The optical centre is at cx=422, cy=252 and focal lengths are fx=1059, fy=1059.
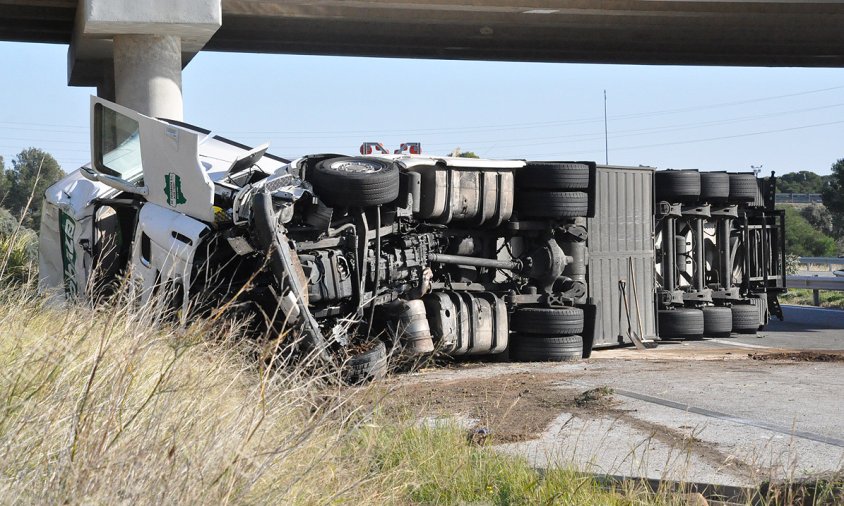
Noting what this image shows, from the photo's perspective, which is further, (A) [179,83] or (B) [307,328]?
(A) [179,83]

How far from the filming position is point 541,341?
1214cm

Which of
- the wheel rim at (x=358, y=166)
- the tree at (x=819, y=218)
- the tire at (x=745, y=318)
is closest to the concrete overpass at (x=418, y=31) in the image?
the tire at (x=745, y=318)

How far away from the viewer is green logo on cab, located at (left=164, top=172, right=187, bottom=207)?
9.37m

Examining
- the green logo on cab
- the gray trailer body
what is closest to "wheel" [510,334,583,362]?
the gray trailer body

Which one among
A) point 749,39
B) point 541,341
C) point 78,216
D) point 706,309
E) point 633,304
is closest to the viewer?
point 78,216

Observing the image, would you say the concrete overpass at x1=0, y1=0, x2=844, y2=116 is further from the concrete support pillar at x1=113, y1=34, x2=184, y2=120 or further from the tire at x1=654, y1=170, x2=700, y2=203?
the tire at x1=654, y1=170, x2=700, y2=203

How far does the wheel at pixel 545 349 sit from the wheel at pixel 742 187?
16.8 ft

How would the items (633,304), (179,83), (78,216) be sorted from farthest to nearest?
(179,83)
(633,304)
(78,216)

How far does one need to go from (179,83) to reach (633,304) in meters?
9.28

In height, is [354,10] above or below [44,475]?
above

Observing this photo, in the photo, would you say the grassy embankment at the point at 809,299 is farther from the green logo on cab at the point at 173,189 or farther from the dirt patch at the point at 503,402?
the green logo on cab at the point at 173,189

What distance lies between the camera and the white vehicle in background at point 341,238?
912cm

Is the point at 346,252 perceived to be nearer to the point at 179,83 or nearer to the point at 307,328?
the point at 307,328

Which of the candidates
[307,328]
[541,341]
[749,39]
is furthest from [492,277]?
[749,39]
